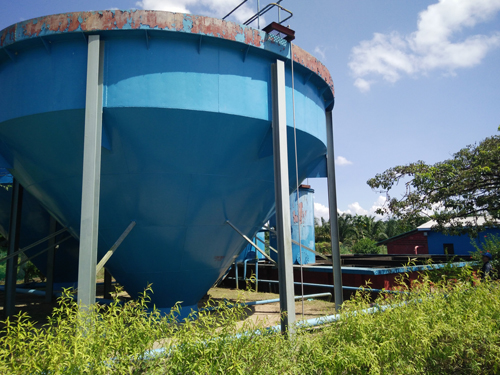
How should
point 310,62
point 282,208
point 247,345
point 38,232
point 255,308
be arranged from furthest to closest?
point 38,232 → point 255,308 → point 310,62 → point 282,208 → point 247,345

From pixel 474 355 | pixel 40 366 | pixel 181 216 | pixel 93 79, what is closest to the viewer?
pixel 40 366

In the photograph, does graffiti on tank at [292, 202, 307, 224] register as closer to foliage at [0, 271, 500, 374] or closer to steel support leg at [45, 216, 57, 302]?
steel support leg at [45, 216, 57, 302]

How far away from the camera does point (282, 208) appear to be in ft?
18.7

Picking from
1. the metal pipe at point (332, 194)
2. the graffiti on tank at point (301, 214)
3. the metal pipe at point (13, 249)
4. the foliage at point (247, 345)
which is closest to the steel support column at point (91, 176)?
the foliage at point (247, 345)

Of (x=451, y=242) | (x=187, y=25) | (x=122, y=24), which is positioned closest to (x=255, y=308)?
(x=187, y=25)

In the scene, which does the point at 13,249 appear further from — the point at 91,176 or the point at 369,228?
the point at 369,228

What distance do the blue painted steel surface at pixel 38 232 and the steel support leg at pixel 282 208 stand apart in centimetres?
925

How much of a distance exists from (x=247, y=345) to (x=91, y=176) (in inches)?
122

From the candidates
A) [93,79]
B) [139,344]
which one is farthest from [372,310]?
[93,79]

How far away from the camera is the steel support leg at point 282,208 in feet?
18.1

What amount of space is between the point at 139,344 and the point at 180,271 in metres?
4.05

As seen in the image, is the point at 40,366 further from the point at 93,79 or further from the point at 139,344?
the point at 93,79

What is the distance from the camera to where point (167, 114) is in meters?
5.39

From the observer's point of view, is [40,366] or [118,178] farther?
[118,178]
